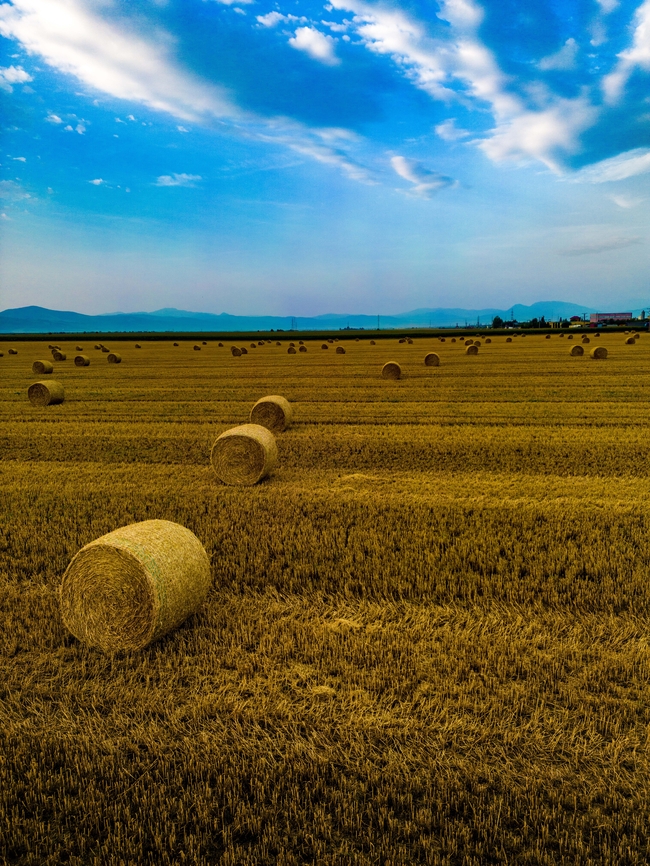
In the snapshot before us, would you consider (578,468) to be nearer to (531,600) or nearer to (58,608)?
(531,600)

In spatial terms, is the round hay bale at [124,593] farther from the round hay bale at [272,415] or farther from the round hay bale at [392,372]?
the round hay bale at [392,372]

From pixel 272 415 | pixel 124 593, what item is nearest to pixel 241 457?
pixel 272 415

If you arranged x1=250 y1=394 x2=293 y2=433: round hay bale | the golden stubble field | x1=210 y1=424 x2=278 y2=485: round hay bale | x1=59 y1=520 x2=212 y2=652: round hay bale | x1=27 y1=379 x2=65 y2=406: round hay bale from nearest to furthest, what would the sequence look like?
the golden stubble field
x1=59 y1=520 x2=212 y2=652: round hay bale
x1=210 y1=424 x2=278 y2=485: round hay bale
x1=250 y1=394 x2=293 y2=433: round hay bale
x1=27 y1=379 x2=65 y2=406: round hay bale

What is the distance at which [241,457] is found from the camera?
12156 millimetres

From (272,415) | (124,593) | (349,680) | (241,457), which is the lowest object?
(349,680)

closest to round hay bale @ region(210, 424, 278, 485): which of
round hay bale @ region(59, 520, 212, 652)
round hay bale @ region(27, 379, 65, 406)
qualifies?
round hay bale @ region(59, 520, 212, 652)

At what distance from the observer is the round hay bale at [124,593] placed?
591 centimetres

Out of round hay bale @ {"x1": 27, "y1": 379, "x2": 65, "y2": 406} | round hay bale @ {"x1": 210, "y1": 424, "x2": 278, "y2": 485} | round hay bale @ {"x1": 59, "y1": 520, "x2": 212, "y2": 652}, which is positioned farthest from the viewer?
round hay bale @ {"x1": 27, "y1": 379, "x2": 65, "y2": 406}

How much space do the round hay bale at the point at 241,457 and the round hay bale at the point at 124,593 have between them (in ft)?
18.6

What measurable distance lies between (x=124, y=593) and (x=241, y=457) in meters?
6.24

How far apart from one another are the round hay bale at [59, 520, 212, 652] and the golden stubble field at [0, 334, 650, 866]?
225 mm

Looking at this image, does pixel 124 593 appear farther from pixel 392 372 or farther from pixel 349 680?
pixel 392 372

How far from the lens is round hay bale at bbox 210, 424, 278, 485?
39.5 ft

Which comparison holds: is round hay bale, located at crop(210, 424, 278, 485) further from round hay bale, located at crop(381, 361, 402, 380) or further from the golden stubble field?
round hay bale, located at crop(381, 361, 402, 380)
